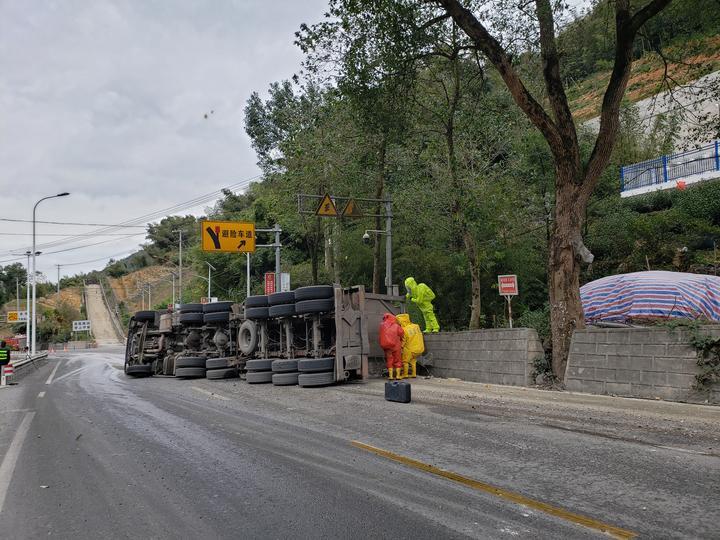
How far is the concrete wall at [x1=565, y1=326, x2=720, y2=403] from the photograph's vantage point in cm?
924

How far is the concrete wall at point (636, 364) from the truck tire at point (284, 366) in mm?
6078

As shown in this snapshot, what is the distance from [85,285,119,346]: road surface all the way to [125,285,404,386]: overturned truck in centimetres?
7824

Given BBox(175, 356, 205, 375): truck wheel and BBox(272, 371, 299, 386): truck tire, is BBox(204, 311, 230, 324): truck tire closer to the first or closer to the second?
BBox(175, 356, 205, 375): truck wheel

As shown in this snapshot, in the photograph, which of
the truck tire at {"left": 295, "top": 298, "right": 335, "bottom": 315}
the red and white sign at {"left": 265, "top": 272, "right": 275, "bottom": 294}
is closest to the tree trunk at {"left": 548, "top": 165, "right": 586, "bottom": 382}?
the truck tire at {"left": 295, "top": 298, "right": 335, "bottom": 315}

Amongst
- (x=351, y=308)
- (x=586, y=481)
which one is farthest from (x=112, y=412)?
(x=586, y=481)

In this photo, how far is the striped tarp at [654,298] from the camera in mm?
15081

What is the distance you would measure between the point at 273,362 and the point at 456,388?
4.57m

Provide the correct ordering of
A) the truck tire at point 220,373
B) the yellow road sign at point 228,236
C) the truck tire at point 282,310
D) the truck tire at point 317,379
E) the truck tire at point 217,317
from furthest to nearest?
the yellow road sign at point 228,236 < the truck tire at point 217,317 < the truck tire at point 220,373 < the truck tire at point 282,310 < the truck tire at point 317,379

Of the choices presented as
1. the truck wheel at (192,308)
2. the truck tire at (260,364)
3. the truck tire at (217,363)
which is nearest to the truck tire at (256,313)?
the truck tire at (260,364)

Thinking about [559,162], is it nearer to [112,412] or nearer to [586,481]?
[586,481]

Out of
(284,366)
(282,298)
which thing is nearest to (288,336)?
(284,366)

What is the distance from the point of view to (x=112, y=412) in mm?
10672

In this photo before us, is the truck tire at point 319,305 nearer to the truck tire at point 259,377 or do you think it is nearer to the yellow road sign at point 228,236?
the truck tire at point 259,377

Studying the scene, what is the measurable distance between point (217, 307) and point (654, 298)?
1233cm
